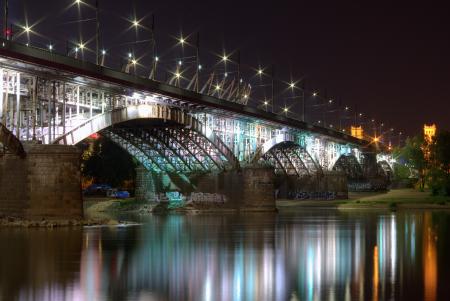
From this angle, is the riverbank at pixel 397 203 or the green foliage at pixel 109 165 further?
the green foliage at pixel 109 165

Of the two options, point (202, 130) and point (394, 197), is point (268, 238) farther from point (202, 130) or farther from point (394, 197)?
point (394, 197)

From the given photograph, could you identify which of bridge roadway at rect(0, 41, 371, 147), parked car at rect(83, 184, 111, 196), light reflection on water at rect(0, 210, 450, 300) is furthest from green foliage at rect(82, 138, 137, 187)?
light reflection on water at rect(0, 210, 450, 300)

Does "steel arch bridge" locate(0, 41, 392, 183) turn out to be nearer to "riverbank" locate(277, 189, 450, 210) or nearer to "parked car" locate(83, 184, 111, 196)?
"riverbank" locate(277, 189, 450, 210)

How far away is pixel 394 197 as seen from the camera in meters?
127

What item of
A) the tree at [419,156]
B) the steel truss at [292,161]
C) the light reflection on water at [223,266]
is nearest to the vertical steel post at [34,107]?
the light reflection on water at [223,266]

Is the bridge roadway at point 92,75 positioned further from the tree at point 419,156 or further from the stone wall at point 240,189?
the tree at point 419,156

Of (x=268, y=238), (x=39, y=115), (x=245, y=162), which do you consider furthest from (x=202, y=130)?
(x=268, y=238)

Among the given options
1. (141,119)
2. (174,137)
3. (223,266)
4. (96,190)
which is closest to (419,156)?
(96,190)

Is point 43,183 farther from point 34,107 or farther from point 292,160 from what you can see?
point 292,160

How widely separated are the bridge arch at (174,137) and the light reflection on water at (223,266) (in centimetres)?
2888

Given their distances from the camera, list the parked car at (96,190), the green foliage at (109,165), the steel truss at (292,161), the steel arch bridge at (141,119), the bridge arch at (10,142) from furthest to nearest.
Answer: the steel truss at (292,161) < the green foliage at (109,165) < the parked car at (96,190) < the steel arch bridge at (141,119) < the bridge arch at (10,142)

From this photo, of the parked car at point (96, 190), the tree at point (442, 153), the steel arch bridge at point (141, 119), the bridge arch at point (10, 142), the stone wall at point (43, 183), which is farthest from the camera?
the tree at point (442, 153)

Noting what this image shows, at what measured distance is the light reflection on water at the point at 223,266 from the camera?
2688cm

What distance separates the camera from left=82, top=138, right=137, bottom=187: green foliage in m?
138
